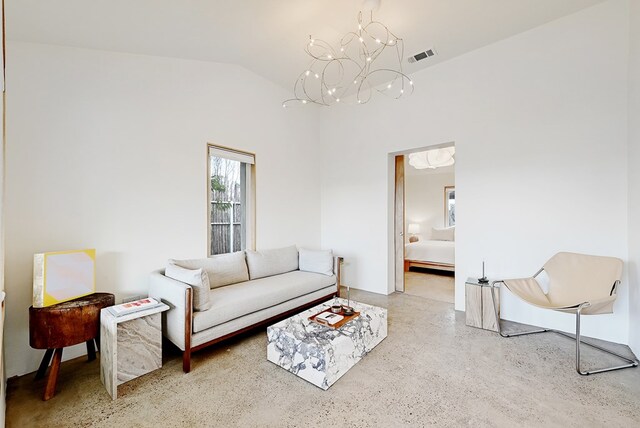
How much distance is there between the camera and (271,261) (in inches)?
142

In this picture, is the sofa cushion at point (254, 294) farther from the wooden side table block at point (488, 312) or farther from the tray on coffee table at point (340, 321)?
the wooden side table block at point (488, 312)

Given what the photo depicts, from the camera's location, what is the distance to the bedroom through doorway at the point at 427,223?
4.45 meters

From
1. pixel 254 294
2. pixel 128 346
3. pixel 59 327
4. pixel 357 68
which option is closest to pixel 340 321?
pixel 254 294

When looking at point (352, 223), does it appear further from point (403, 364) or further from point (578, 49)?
point (578, 49)

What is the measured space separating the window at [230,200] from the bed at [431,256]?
145 inches

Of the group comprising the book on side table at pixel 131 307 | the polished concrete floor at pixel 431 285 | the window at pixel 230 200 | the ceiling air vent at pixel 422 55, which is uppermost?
the ceiling air vent at pixel 422 55

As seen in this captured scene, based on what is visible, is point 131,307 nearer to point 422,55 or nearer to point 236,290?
point 236,290

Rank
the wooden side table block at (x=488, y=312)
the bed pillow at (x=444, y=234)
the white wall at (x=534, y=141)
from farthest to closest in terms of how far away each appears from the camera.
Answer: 1. the bed pillow at (x=444, y=234)
2. the wooden side table block at (x=488, y=312)
3. the white wall at (x=534, y=141)

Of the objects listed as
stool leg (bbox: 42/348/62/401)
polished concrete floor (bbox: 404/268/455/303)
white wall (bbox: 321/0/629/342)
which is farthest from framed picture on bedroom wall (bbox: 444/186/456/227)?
stool leg (bbox: 42/348/62/401)

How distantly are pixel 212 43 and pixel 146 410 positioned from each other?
3288mm

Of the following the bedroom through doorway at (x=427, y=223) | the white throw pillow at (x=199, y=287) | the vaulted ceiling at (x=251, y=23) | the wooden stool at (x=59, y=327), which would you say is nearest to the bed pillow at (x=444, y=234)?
the bedroom through doorway at (x=427, y=223)

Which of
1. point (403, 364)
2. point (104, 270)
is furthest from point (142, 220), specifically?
point (403, 364)

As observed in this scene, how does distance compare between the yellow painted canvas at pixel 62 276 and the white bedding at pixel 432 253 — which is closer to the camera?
the yellow painted canvas at pixel 62 276

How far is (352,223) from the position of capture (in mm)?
4547
